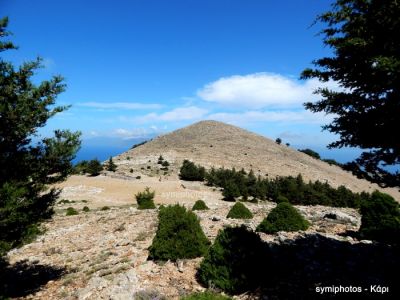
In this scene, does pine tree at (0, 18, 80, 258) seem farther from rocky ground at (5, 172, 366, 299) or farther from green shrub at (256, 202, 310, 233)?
green shrub at (256, 202, 310, 233)

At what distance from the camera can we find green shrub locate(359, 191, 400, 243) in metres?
13.3

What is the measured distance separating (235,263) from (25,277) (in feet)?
29.0

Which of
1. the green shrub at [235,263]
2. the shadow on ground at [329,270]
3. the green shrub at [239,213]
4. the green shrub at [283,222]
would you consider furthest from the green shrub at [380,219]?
the green shrub at [235,263]

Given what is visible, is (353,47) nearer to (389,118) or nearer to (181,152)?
(389,118)

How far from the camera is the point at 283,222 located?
14297 millimetres

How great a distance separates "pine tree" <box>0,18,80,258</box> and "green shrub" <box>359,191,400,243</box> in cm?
1146

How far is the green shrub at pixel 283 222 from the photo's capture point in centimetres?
1424

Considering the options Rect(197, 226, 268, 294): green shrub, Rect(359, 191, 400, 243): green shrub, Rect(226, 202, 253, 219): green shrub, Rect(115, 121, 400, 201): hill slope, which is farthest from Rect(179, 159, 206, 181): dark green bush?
Rect(197, 226, 268, 294): green shrub

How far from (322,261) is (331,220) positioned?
338 inches

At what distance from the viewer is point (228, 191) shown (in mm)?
37500

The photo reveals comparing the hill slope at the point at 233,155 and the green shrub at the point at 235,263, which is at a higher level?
the hill slope at the point at 233,155

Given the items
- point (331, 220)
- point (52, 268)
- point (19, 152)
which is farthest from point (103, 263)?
point (331, 220)

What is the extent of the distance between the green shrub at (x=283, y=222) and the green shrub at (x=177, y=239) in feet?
12.2

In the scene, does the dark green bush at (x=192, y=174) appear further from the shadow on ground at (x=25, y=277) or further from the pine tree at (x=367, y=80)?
the pine tree at (x=367, y=80)
